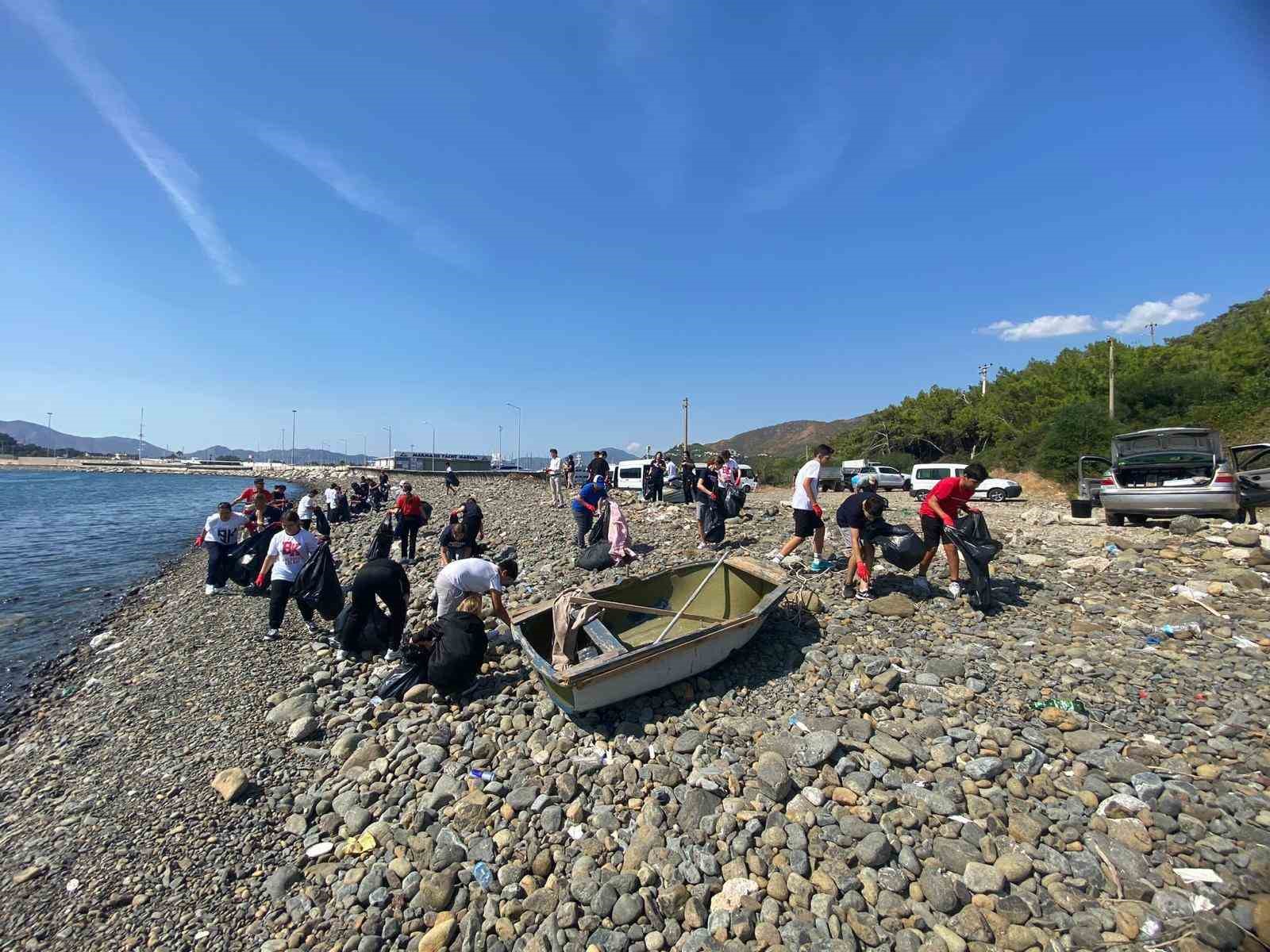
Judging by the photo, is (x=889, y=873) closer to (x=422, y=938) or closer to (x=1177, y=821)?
(x=1177, y=821)

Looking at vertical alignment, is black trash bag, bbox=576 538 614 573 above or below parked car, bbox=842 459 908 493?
below

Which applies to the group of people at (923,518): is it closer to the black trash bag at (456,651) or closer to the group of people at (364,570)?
the group of people at (364,570)

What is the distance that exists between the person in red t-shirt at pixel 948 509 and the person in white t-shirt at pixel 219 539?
1119 centimetres

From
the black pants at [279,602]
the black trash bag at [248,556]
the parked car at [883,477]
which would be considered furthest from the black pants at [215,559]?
the parked car at [883,477]

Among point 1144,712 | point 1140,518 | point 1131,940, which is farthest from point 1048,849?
point 1140,518

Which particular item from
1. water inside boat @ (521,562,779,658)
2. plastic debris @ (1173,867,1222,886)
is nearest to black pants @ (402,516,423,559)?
water inside boat @ (521,562,779,658)

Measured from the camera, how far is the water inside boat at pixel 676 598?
6570 millimetres

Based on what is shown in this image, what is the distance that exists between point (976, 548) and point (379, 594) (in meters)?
6.93

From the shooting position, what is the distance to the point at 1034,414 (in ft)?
113

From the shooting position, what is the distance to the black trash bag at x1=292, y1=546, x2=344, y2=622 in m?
6.70

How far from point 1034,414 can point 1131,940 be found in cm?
3993

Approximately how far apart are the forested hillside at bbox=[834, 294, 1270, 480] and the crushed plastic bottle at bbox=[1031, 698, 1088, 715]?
24743 mm

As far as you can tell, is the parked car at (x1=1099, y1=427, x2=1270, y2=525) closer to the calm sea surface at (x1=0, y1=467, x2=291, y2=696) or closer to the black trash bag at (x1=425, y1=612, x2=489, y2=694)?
the black trash bag at (x1=425, y1=612, x2=489, y2=694)

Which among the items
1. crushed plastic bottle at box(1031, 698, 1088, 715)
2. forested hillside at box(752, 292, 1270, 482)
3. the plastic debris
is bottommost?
the plastic debris
